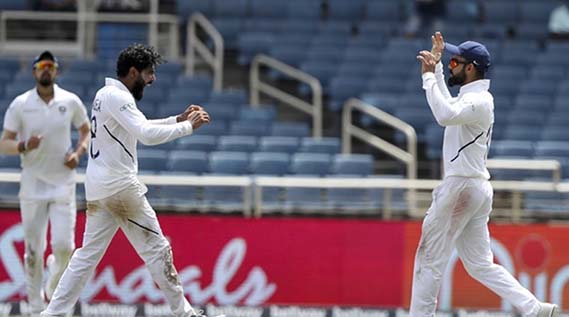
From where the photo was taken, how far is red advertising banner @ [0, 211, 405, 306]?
13445 mm

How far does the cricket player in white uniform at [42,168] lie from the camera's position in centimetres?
1065

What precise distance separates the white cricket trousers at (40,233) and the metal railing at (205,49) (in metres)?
7.42

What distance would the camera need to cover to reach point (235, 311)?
1260 cm

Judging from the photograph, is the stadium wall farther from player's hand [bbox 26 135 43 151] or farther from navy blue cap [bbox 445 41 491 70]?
navy blue cap [bbox 445 41 491 70]

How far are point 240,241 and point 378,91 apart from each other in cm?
553

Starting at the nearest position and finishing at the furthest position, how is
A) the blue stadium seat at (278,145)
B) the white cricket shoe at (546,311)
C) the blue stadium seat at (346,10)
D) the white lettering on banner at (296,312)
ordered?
the white cricket shoe at (546,311) → the white lettering on banner at (296,312) → the blue stadium seat at (278,145) → the blue stadium seat at (346,10)

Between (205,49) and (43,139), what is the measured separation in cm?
822

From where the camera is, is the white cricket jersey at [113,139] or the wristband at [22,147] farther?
the wristband at [22,147]

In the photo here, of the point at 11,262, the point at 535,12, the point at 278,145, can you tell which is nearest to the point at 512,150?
the point at 278,145

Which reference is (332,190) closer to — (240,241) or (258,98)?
(240,241)

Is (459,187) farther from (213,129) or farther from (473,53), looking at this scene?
(213,129)

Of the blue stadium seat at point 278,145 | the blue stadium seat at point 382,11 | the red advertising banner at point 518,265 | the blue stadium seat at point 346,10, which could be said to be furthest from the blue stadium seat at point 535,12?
the red advertising banner at point 518,265

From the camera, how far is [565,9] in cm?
2156

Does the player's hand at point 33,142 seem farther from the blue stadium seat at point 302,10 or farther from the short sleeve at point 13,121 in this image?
the blue stadium seat at point 302,10
